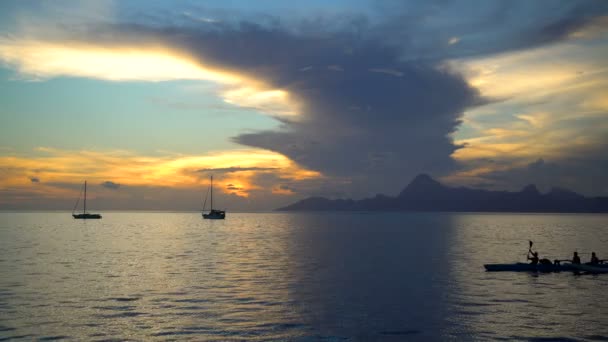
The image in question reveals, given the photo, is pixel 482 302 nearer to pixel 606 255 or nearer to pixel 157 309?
pixel 157 309

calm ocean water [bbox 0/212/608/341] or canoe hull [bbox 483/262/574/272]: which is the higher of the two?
canoe hull [bbox 483/262/574/272]

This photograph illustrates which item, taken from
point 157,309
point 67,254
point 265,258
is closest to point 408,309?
point 157,309

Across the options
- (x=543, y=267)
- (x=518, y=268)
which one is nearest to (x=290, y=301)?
(x=518, y=268)

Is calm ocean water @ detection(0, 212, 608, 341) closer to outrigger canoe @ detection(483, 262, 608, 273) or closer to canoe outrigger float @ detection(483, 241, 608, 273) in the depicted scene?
canoe outrigger float @ detection(483, 241, 608, 273)

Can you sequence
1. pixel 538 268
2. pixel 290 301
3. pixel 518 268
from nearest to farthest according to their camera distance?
pixel 290 301, pixel 518 268, pixel 538 268

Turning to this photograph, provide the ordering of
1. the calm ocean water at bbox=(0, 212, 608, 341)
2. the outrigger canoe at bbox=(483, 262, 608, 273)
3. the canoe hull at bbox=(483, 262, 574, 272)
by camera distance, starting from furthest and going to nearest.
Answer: the outrigger canoe at bbox=(483, 262, 608, 273)
the canoe hull at bbox=(483, 262, 574, 272)
the calm ocean water at bbox=(0, 212, 608, 341)

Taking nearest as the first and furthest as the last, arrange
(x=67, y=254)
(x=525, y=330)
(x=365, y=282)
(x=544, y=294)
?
(x=525, y=330)
(x=544, y=294)
(x=365, y=282)
(x=67, y=254)

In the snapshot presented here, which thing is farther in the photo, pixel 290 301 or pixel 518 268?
pixel 518 268

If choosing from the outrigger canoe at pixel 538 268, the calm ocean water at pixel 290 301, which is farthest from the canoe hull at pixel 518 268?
the calm ocean water at pixel 290 301

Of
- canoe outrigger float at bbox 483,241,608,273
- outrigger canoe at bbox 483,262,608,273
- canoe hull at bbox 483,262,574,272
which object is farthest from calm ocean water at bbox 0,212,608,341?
canoe hull at bbox 483,262,574,272

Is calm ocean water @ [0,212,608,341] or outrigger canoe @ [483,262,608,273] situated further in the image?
outrigger canoe @ [483,262,608,273]

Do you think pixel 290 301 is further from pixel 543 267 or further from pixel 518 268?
pixel 543 267

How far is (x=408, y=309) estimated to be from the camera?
35.4 meters

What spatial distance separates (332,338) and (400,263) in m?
38.9
